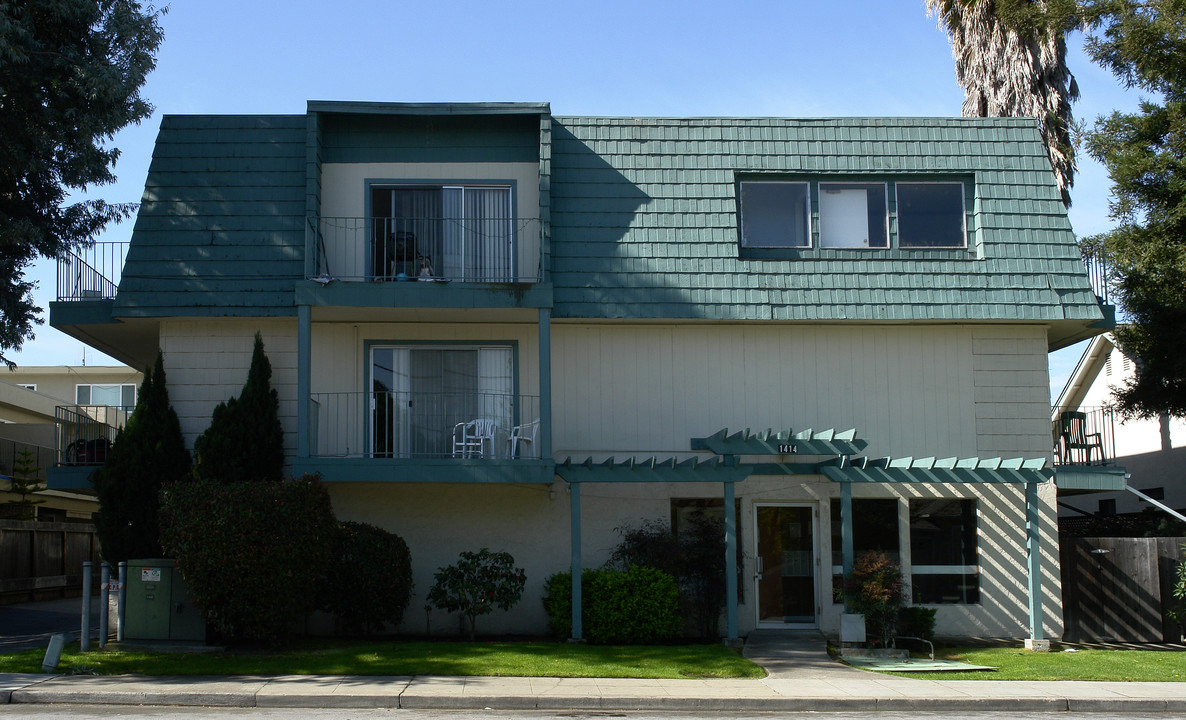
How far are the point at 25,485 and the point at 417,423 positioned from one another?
13.5 m

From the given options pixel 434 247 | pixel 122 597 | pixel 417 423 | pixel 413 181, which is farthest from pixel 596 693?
pixel 413 181

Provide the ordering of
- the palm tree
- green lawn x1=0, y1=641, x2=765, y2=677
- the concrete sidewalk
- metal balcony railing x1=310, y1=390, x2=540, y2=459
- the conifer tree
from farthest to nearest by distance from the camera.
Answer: the palm tree
metal balcony railing x1=310, y1=390, x2=540, y2=459
the conifer tree
green lawn x1=0, y1=641, x2=765, y2=677
the concrete sidewalk

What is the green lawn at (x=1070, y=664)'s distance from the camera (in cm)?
1349

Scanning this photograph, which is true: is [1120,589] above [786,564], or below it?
below

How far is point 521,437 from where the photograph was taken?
1662 cm

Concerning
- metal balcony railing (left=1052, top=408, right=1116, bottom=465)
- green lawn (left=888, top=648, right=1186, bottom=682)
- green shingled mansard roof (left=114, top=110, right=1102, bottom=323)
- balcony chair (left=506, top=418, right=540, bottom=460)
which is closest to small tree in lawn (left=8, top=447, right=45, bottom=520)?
green shingled mansard roof (left=114, top=110, right=1102, bottom=323)

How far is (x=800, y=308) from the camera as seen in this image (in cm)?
1711

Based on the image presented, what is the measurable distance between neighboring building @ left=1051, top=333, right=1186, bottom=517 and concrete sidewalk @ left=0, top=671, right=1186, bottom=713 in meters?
9.49

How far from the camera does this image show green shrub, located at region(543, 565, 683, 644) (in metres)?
15.3

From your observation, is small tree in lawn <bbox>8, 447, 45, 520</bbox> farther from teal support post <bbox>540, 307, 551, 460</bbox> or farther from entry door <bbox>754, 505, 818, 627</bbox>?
entry door <bbox>754, 505, 818, 627</bbox>

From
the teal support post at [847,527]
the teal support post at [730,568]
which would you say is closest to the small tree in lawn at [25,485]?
the teal support post at [730,568]

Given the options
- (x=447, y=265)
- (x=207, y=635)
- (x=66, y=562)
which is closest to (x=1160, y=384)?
(x=447, y=265)

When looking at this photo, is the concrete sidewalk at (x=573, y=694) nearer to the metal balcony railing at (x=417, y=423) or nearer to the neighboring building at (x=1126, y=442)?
the metal balcony railing at (x=417, y=423)

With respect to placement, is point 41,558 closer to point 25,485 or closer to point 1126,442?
point 25,485
